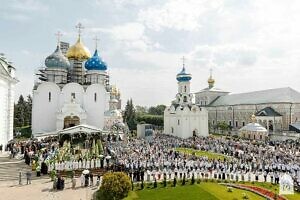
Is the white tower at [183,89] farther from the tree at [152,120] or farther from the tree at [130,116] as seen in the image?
the tree at [152,120]

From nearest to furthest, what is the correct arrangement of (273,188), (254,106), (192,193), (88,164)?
(192,193) → (273,188) → (88,164) → (254,106)

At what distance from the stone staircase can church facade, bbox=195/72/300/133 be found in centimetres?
3919

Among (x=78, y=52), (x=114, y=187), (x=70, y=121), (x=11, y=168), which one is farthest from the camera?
(x=78, y=52)

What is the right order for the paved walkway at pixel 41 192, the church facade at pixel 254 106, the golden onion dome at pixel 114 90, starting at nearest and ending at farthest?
the paved walkway at pixel 41 192 < the church facade at pixel 254 106 < the golden onion dome at pixel 114 90

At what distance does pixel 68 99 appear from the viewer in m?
41.4

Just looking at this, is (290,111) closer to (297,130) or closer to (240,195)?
(297,130)

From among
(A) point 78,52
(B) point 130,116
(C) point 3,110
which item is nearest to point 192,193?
(C) point 3,110

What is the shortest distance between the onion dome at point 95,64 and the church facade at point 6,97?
36.4ft

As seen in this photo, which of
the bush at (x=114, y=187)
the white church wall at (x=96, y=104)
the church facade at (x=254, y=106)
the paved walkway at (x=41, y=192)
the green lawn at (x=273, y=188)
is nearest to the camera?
the bush at (x=114, y=187)

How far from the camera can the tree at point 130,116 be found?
65.2m

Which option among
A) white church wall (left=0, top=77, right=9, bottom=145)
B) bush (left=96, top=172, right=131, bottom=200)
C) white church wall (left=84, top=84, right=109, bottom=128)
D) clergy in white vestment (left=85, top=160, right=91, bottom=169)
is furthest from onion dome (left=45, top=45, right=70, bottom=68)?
bush (left=96, top=172, right=131, bottom=200)

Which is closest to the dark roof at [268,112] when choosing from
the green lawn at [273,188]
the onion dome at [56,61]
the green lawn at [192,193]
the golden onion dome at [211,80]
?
the golden onion dome at [211,80]

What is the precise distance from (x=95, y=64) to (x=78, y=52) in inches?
186

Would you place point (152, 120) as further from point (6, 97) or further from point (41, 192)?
point (41, 192)
